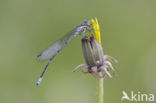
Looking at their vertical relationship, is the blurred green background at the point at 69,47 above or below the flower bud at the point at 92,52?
above

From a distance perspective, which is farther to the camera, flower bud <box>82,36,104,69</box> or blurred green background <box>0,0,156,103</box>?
blurred green background <box>0,0,156,103</box>

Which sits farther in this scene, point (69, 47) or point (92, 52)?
point (69, 47)

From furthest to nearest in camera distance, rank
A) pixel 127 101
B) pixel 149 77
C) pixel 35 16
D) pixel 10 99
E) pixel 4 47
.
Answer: pixel 35 16 → pixel 4 47 → pixel 149 77 → pixel 10 99 → pixel 127 101

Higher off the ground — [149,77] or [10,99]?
[149,77]

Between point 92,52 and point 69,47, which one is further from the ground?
point 69,47

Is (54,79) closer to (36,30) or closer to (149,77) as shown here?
(36,30)

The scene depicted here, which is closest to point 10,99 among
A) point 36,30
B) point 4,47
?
point 4,47

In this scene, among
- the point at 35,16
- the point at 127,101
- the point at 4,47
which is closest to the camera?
the point at 127,101

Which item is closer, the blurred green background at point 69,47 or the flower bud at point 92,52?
the flower bud at point 92,52
